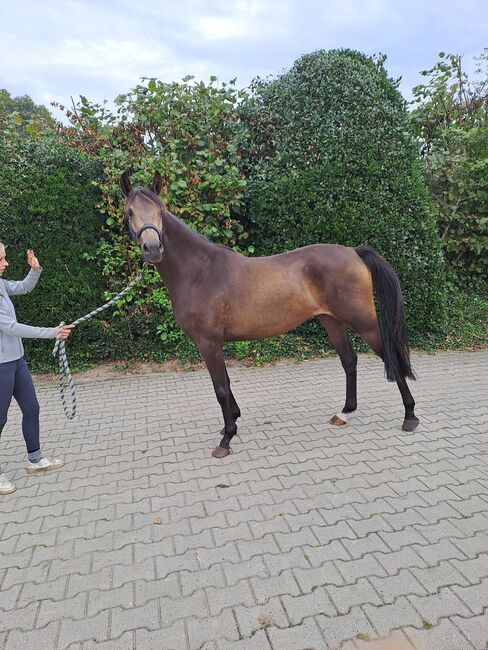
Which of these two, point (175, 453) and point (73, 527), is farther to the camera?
point (175, 453)

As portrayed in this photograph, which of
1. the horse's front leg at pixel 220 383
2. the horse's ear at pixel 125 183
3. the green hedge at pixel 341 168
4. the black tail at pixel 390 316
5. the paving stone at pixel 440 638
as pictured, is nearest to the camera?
the paving stone at pixel 440 638

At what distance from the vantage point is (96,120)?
5770 mm

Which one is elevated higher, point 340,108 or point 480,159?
point 340,108

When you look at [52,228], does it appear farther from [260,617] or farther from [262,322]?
[260,617]

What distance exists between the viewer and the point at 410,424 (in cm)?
363

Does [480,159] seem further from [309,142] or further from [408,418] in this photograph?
[408,418]

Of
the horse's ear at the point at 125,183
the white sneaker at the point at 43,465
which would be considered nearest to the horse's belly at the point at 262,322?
the horse's ear at the point at 125,183

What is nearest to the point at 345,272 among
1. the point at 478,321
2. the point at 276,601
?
the point at 276,601

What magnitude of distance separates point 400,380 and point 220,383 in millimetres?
1660

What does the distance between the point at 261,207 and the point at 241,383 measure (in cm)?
259

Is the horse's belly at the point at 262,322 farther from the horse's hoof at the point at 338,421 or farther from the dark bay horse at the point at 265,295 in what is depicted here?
the horse's hoof at the point at 338,421

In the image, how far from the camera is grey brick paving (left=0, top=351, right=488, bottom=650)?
1.76 metres

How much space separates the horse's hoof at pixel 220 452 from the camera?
332cm

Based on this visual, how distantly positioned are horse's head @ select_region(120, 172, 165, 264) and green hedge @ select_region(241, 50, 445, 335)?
310cm
